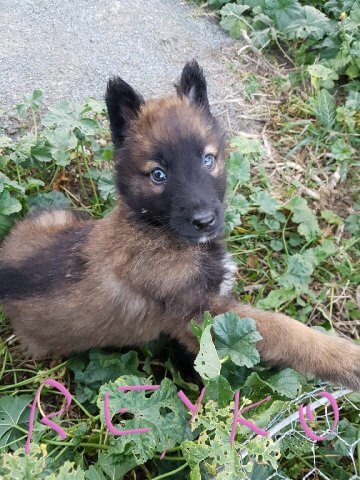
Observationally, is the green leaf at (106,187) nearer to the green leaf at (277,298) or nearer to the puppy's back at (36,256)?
the puppy's back at (36,256)

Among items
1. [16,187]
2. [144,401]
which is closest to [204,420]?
[144,401]

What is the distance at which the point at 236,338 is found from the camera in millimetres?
2818

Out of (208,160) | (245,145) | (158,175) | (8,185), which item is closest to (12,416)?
(8,185)

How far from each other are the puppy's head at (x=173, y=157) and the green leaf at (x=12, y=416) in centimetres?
140

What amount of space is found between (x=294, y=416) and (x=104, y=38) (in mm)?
3974

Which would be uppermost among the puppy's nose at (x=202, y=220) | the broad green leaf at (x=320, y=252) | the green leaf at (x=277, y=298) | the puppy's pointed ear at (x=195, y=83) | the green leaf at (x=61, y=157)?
the puppy's pointed ear at (x=195, y=83)

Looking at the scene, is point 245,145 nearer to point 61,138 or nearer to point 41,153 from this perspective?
point 61,138

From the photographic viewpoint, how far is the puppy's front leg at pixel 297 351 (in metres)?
3.18

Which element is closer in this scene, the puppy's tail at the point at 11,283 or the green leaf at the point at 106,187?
the puppy's tail at the point at 11,283

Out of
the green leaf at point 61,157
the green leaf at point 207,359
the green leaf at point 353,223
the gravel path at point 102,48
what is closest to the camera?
the green leaf at point 207,359

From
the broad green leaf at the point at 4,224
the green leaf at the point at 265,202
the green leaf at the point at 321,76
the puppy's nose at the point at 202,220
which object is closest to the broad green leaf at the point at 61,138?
the broad green leaf at the point at 4,224

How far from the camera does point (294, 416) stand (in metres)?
2.58

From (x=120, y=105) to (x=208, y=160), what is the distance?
2.10ft

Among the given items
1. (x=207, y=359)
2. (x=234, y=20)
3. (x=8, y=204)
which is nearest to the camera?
(x=207, y=359)
